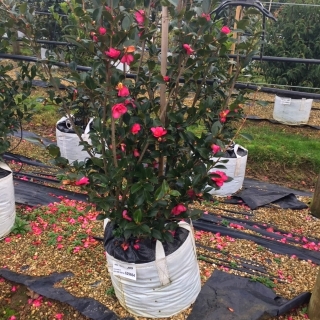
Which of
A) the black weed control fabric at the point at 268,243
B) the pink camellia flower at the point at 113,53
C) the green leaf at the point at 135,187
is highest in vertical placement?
the pink camellia flower at the point at 113,53

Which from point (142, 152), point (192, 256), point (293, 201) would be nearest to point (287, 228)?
point (293, 201)

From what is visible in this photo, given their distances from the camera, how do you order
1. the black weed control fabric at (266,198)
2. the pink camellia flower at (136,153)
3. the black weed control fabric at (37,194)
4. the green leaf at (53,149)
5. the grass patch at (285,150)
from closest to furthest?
the green leaf at (53,149) → the pink camellia flower at (136,153) → the black weed control fabric at (37,194) → the black weed control fabric at (266,198) → the grass patch at (285,150)

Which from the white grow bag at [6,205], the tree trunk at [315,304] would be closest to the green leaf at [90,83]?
the white grow bag at [6,205]

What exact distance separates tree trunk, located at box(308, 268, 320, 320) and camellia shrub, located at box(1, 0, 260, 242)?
79 cm

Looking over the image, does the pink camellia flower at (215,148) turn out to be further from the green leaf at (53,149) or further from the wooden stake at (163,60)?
the green leaf at (53,149)

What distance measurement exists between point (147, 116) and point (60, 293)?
46.7 inches

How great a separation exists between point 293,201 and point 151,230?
7.26 feet

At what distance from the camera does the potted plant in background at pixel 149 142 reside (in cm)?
149

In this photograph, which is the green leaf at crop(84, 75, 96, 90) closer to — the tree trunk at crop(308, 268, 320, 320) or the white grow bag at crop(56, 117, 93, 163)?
the tree trunk at crop(308, 268, 320, 320)

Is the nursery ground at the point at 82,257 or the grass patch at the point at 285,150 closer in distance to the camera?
the nursery ground at the point at 82,257

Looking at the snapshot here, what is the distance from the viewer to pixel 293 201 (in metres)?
3.54

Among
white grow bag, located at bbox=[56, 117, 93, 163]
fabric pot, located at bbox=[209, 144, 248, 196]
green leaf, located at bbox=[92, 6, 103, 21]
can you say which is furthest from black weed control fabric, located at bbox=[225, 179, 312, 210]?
green leaf, located at bbox=[92, 6, 103, 21]

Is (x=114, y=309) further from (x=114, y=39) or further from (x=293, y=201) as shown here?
(x=293, y=201)

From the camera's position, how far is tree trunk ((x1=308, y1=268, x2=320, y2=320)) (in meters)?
1.93
